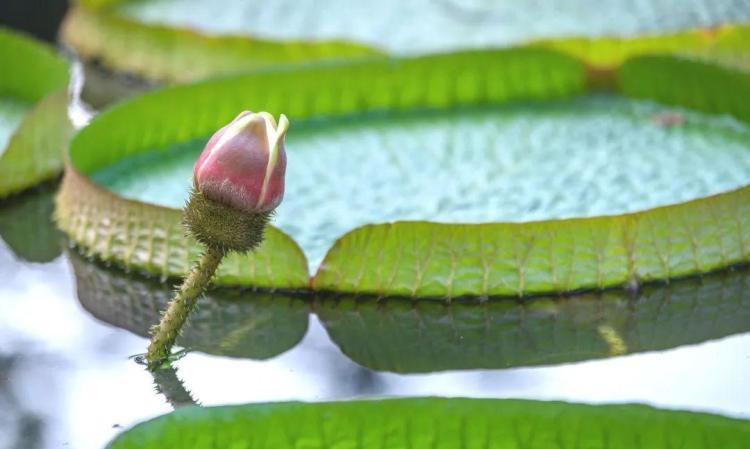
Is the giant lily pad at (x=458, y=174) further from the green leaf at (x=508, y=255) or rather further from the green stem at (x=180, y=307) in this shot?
the green stem at (x=180, y=307)

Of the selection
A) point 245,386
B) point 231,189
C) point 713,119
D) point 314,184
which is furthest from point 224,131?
point 713,119

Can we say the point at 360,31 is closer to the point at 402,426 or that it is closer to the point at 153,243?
the point at 153,243

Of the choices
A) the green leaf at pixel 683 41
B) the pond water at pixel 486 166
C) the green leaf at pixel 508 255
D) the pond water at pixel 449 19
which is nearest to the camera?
the green leaf at pixel 508 255

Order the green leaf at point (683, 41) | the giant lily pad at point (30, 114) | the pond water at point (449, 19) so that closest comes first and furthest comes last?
the giant lily pad at point (30, 114) < the green leaf at point (683, 41) < the pond water at point (449, 19)

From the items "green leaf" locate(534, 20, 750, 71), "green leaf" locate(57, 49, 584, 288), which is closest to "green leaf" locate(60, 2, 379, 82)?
"green leaf" locate(57, 49, 584, 288)

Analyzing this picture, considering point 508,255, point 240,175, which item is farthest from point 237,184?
point 508,255

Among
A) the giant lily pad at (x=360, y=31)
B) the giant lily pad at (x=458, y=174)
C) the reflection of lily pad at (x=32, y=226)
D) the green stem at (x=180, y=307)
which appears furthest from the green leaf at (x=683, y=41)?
the green stem at (x=180, y=307)
